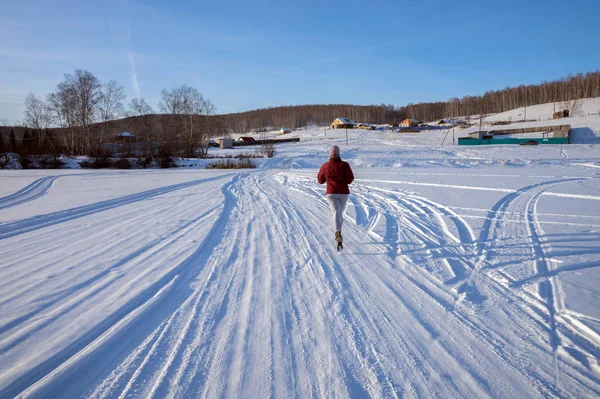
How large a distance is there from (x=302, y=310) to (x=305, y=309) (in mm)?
37

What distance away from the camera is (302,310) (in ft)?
11.8

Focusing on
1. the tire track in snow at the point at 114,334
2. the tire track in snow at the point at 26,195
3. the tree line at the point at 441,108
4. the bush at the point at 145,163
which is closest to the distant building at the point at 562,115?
the tree line at the point at 441,108

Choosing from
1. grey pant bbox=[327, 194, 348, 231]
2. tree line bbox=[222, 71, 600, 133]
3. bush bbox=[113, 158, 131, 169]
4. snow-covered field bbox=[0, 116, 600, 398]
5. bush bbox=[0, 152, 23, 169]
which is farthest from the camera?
tree line bbox=[222, 71, 600, 133]

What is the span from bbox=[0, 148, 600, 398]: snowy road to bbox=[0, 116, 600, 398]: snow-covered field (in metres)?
0.02

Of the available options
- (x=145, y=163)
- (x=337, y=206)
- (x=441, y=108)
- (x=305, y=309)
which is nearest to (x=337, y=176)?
(x=337, y=206)

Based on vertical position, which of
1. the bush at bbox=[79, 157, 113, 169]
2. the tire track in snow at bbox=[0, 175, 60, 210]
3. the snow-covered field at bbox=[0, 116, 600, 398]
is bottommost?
the snow-covered field at bbox=[0, 116, 600, 398]

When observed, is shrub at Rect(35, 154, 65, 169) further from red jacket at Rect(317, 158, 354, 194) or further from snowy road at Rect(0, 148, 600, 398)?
red jacket at Rect(317, 158, 354, 194)

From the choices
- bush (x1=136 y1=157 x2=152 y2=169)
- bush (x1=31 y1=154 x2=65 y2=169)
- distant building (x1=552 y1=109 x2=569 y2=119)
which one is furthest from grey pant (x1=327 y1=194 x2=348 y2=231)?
distant building (x1=552 y1=109 x2=569 y2=119)

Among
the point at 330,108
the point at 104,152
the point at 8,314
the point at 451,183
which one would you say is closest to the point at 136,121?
the point at 104,152

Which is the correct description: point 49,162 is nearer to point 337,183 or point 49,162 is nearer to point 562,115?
point 337,183

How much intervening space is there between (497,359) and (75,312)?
13.9ft

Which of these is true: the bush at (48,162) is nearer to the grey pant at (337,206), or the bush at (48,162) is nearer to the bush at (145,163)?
the bush at (145,163)

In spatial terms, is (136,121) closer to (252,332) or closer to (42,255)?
(42,255)

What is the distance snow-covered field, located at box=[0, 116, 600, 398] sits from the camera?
2564 mm
